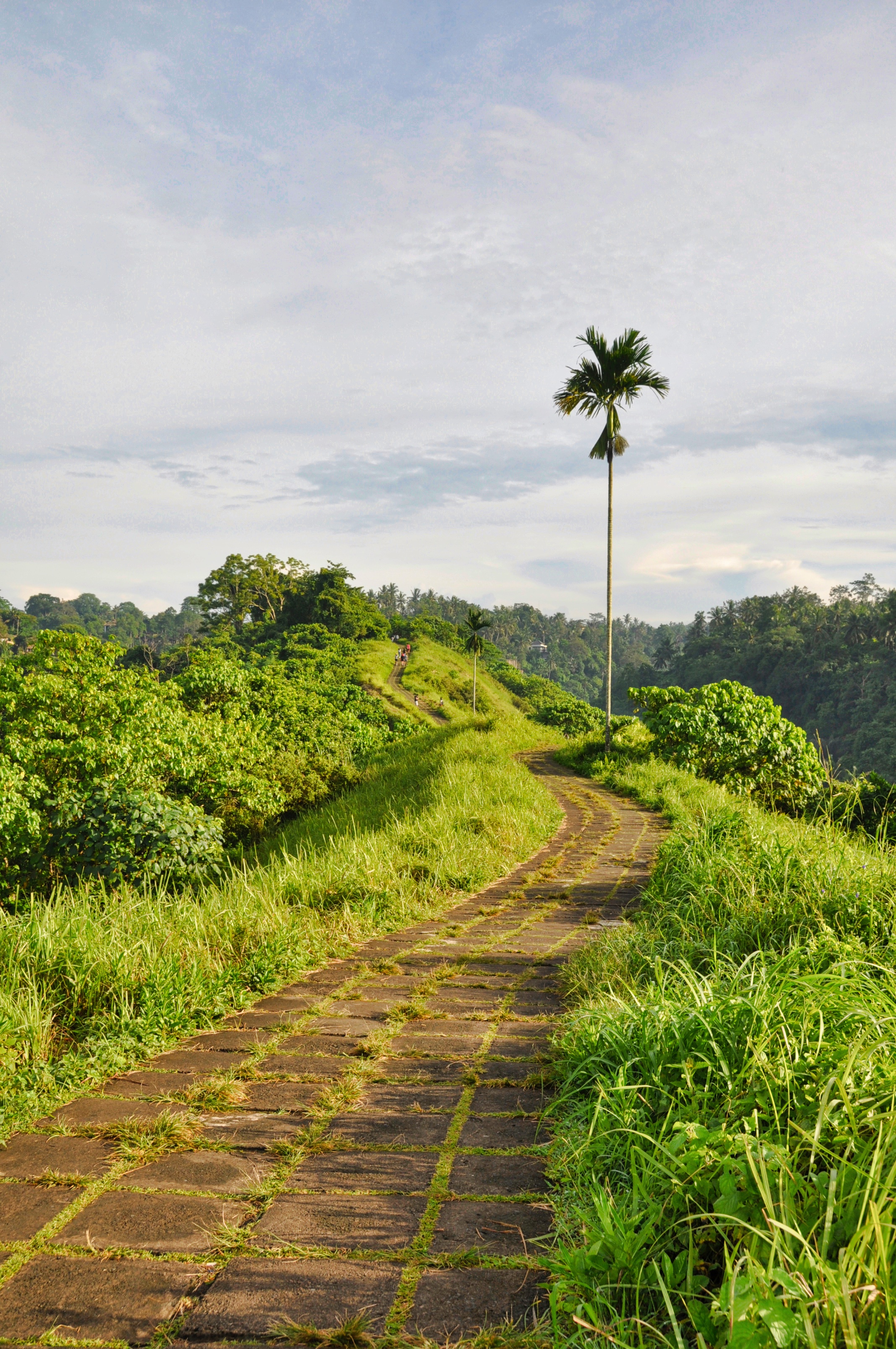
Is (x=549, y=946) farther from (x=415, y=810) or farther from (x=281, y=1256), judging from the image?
(x=415, y=810)

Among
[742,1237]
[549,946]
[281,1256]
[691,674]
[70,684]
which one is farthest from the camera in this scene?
[691,674]

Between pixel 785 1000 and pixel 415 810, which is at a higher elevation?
pixel 785 1000

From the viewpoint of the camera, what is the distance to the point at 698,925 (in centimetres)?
375

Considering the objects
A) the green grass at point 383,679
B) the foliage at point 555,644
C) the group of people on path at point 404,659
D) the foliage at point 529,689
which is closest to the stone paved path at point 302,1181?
the green grass at point 383,679

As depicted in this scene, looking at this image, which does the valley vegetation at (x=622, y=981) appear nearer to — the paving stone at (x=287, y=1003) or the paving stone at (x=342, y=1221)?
the paving stone at (x=287, y=1003)

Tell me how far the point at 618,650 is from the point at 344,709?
115638 millimetres

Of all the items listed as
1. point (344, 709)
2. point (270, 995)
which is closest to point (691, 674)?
point (344, 709)

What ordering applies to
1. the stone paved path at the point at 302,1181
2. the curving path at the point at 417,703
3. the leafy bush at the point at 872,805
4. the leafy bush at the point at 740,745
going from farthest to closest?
the curving path at the point at 417,703 → the leafy bush at the point at 740,745 → the leafy bush at the point at 872,805 → the stone paved path at the point at 302,1181

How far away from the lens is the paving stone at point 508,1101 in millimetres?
2340

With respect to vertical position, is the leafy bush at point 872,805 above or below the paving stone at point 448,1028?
below

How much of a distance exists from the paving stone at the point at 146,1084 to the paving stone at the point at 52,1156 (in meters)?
0.26

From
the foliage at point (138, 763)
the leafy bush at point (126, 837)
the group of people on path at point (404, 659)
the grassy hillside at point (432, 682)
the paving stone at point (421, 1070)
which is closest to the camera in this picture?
the paving stone at point (421, 1070)

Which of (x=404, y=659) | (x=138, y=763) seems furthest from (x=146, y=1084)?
(x=404, y=659)

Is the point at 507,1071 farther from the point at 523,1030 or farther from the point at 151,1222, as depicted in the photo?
the point at 151,1222
